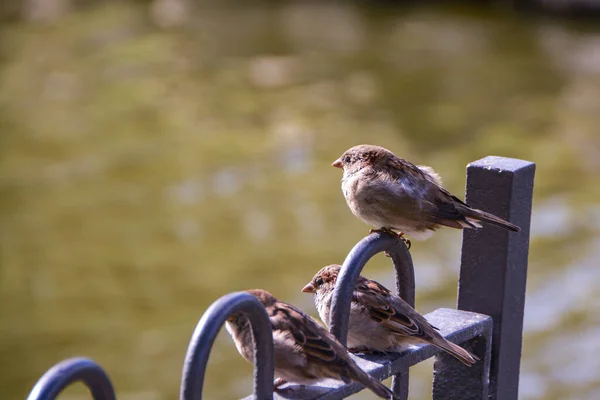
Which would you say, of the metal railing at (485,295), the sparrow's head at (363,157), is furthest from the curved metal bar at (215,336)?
the sparrow's head at (363,157)

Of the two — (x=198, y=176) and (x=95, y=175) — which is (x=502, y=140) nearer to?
(x=198, y=176)

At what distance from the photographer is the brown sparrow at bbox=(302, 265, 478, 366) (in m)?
2.22

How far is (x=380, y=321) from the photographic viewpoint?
2.33m

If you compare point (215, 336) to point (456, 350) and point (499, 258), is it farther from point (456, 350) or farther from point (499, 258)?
point (499, 258)

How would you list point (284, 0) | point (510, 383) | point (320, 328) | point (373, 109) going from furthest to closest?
point (284, 0) → point (373, 109) → point (510, 383) → point (320, 328)

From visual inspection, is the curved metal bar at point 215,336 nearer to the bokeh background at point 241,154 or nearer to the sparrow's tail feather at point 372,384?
the sparrow's tail feather at point 372,384

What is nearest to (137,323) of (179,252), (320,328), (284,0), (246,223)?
(179,252)

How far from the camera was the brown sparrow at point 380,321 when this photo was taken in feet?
7.30

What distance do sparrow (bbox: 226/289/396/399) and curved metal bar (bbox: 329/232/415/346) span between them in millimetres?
47

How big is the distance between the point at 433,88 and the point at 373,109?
1229 millimetres

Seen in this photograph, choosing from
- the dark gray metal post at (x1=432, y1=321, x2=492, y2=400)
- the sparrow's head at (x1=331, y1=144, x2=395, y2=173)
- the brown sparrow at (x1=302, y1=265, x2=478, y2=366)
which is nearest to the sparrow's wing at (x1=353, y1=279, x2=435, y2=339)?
the brown sparrow at (x1=302, y1=265, x2=478, y2=366)

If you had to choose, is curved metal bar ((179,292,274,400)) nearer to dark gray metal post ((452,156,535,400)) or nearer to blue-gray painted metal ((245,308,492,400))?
blue-gray painted metal ((245,308,492,400))

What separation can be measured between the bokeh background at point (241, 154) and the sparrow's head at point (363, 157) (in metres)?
3.64

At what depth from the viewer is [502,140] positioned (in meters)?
10.9
